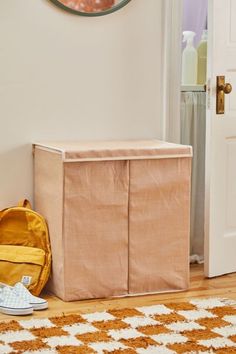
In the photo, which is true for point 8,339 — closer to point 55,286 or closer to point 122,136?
point 55,286

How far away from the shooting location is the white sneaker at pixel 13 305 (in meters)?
3.21

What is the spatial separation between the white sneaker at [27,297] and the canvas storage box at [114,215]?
150 millimetres

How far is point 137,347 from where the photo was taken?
281 centimetres

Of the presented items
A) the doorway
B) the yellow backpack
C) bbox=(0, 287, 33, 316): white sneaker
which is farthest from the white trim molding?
bbox=(0, 287, 33, 316): white sneaker

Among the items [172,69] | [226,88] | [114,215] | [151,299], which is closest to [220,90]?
[226,88]

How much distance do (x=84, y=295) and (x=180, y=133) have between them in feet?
3.60

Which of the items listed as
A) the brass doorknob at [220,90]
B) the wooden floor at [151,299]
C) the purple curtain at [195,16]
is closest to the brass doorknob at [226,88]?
the brass doorknob at [220,90]

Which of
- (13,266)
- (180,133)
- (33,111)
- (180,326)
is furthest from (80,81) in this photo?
(180,326)

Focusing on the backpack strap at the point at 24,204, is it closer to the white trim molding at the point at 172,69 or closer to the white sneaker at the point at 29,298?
the white sneaker at the point at 29,298

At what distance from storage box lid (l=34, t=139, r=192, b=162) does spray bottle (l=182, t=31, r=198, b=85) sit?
637 mm

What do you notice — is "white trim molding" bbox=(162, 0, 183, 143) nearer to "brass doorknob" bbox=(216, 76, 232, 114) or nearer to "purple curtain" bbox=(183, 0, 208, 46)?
"brass doorknob" bbox=(216, 76, 232, 114)

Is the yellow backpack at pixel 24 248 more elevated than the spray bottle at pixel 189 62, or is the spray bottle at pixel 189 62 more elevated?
the spray bottle at pixel 189 62

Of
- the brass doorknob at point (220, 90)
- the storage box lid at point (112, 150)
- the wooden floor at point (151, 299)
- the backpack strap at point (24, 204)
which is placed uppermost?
the brass doorknob at point (220, 90)

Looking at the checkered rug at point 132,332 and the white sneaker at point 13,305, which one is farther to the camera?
the white sneaker at point 13,305
